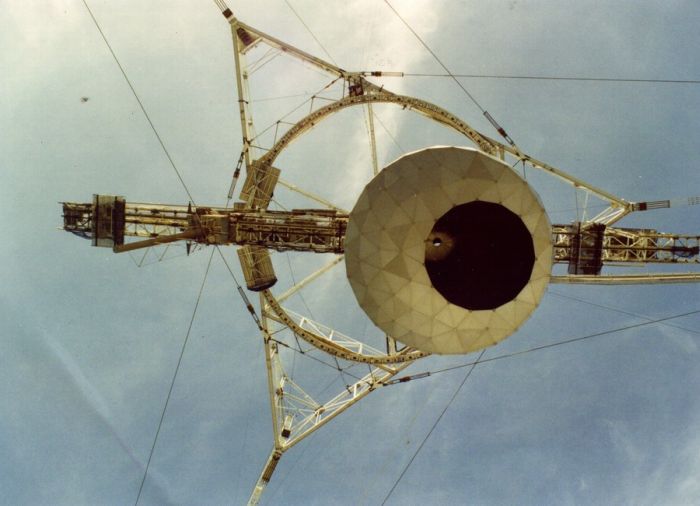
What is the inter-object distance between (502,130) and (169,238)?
1685 centimetres

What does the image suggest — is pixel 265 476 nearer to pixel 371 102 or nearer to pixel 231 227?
pixel 231 227

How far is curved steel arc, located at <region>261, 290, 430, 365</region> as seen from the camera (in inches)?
812

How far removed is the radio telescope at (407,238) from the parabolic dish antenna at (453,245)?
0.12ft

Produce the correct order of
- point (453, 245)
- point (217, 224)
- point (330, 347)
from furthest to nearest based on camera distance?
point (330, 347) → point (217, 224) → point (453, 245)

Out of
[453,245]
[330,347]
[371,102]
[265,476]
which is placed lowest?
[265,476]

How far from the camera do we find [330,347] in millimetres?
21250

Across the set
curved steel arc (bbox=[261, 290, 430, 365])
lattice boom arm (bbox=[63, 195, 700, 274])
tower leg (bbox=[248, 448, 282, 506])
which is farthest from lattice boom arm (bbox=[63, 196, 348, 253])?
tower leg (bbox=[248, 448, 282, 506])

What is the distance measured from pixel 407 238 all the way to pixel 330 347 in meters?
9.33

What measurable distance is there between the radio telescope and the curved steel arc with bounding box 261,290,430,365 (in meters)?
0.07

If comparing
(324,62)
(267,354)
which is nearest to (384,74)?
(324,62)

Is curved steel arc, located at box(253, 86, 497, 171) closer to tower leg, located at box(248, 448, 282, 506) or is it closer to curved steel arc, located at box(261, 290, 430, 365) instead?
curved steel arc, located at box(261, 290, 430, 365)

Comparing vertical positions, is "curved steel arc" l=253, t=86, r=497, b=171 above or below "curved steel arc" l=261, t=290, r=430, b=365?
above

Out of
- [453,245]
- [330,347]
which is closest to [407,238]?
[453,245]

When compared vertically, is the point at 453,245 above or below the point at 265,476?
above
